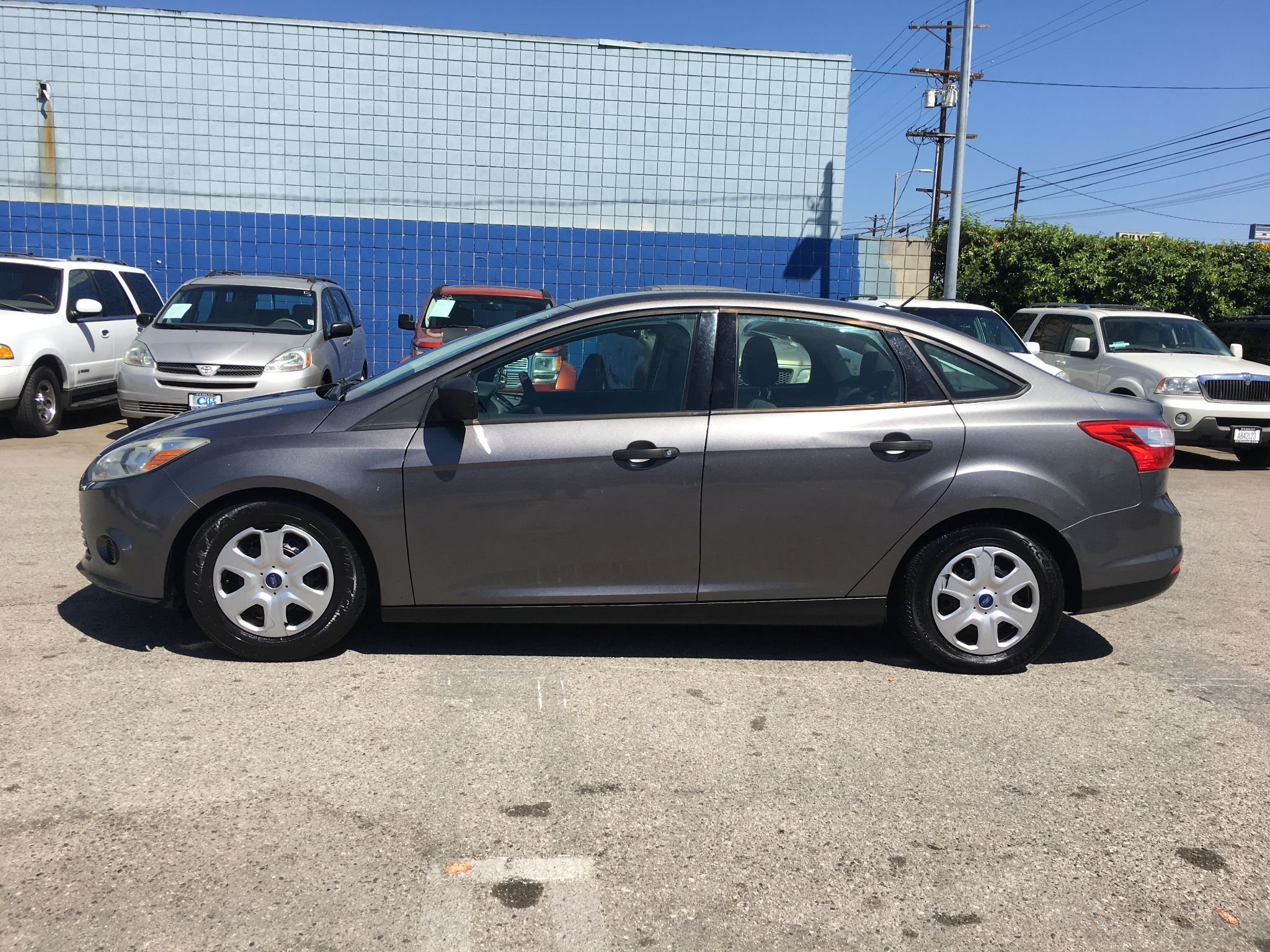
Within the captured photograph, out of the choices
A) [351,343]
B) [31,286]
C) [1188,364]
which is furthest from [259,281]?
[1188,364]

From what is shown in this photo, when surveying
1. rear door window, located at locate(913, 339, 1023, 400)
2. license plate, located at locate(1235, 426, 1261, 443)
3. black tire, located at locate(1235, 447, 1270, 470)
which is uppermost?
rear door window, located at locate(913, 339, 1023, 400)

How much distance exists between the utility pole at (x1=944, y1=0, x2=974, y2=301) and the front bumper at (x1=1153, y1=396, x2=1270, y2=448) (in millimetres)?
6296

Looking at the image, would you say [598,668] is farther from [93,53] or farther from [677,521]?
[93,53]

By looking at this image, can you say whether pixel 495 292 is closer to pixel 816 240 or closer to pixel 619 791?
pixel 816 240

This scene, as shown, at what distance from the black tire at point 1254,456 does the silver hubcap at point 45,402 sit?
12.4m

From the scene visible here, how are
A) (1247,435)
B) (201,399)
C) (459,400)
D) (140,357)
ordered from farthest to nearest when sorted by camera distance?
(1247,435) < (140,357) < (201,399) < (459,400)

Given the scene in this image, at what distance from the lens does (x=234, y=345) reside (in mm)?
10820

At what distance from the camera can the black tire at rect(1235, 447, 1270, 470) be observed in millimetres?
12148

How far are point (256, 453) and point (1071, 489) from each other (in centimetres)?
347

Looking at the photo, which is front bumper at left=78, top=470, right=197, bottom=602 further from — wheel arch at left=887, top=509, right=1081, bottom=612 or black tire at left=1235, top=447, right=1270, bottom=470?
black tire at left=1235, top=447, right=1270, bottom=470

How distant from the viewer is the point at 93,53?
1669 cm

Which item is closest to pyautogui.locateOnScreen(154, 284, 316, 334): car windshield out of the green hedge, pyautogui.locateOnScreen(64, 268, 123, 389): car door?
pyautogui.locateOnScreen(64, 268, 123, 389): car door

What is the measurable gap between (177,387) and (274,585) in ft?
21.5

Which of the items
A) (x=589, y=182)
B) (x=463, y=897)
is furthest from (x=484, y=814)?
(x=589, y=182)
